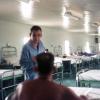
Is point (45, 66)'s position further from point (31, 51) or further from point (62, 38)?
point (62, 38)

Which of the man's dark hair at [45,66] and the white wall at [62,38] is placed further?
the white wall at [62,38]

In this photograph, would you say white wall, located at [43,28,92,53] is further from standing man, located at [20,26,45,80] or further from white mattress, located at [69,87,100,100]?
white mattress, located at [69,87,100,100]

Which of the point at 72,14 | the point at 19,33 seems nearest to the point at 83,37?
the point at 19,33

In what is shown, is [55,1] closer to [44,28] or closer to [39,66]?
[39,66]

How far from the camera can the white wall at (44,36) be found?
963 centimetres

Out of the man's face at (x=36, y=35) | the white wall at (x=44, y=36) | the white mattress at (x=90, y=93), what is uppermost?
the white wall at (x=44, y=36)

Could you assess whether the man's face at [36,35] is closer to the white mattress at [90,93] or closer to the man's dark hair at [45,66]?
the white mattress at [90,93]

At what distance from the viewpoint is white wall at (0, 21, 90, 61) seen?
31.6 feet

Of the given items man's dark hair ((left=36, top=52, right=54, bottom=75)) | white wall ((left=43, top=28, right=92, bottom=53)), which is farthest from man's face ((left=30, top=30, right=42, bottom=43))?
white wall ((left=43, top=28, right=92, bottom=53))

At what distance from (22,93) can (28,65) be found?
173cm

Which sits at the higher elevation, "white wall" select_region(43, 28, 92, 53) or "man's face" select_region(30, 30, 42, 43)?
"white wall" select_region(43, 28, 92, 53)

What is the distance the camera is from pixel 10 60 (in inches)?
375

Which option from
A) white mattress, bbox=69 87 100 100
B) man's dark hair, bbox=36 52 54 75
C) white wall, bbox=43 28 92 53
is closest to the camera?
man's dark hair, bbox=36 52 54 75

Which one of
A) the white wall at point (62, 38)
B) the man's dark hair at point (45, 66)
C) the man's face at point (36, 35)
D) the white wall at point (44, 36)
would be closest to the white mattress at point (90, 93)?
the man's face at point (36, 35)
